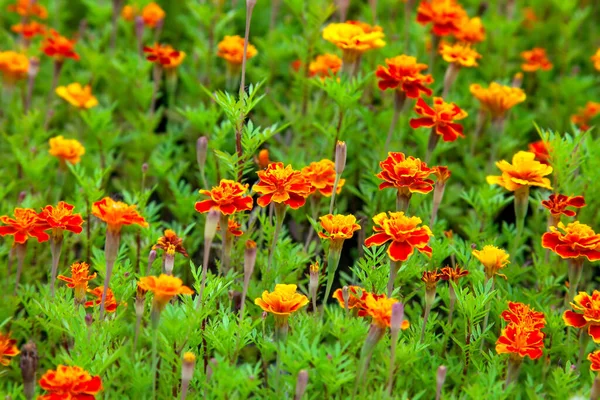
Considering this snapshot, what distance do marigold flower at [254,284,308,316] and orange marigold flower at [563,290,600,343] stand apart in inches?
23.5

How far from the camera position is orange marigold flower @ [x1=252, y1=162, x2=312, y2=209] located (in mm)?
1722

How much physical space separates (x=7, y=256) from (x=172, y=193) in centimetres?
56

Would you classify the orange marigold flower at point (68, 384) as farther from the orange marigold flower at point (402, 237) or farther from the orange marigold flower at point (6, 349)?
the orange marigold flower at point (402, 237)

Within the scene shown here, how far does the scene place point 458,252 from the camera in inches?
78.4

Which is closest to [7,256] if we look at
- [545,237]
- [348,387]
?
[348,387]

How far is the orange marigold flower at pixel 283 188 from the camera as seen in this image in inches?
67.8

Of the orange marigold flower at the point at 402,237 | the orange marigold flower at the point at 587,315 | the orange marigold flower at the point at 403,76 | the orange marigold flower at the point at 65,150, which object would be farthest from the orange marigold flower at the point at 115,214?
the orange marigold flower at the point at 587,315

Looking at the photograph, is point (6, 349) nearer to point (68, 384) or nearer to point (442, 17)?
point (68, 384)

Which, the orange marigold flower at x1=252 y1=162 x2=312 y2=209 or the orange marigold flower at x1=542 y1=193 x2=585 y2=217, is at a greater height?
the orange marigold flower at x1=252 y1=162 x2=312 y2=209

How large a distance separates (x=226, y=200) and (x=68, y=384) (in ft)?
1.63

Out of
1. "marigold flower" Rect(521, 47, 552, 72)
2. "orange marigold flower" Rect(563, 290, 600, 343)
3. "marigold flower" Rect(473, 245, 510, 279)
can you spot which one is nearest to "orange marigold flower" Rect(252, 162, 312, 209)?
"marigold flower" Rect(473, 245, 510, 279)

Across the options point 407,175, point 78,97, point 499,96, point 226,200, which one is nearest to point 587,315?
point 407,175

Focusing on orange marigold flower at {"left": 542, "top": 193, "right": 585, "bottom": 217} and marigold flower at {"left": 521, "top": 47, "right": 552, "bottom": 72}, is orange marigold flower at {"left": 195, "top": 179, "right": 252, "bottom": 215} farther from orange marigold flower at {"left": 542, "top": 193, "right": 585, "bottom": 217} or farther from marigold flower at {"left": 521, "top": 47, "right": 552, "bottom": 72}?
marigold flower at {"left": 521, "top": 47, "right": 552, "bottom": 72}

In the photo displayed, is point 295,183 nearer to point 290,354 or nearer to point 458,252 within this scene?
point 290,354
